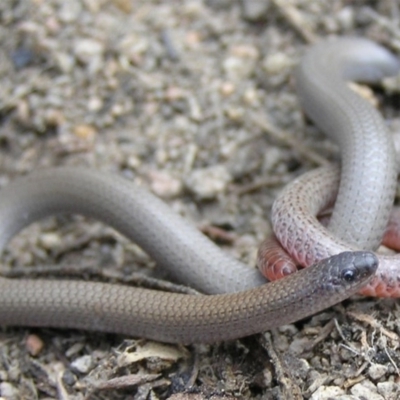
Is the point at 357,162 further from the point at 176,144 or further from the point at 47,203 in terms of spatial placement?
the point at 47,203

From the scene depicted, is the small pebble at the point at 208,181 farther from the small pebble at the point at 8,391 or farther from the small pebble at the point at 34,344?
the small pebble at the point at 8,391

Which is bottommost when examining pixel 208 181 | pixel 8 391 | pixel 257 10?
pixel 8 391

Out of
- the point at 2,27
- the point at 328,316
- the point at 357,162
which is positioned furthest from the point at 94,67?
the point at 328,316

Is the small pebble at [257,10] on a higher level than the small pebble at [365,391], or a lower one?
higher

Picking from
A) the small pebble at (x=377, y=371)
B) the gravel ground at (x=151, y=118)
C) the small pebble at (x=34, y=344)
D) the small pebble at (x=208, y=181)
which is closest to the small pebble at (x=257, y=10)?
the gravel ground at (x=151, y=118)

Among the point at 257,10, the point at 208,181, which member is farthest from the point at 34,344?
the point at 257,10

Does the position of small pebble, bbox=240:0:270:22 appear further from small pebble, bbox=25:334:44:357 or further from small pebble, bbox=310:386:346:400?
small pebble, bbox=310:386:346:400

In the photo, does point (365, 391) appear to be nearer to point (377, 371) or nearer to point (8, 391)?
point (377, 371)

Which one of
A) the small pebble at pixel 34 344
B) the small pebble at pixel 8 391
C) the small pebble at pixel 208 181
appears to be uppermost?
the small pebble at pixel 208 181
